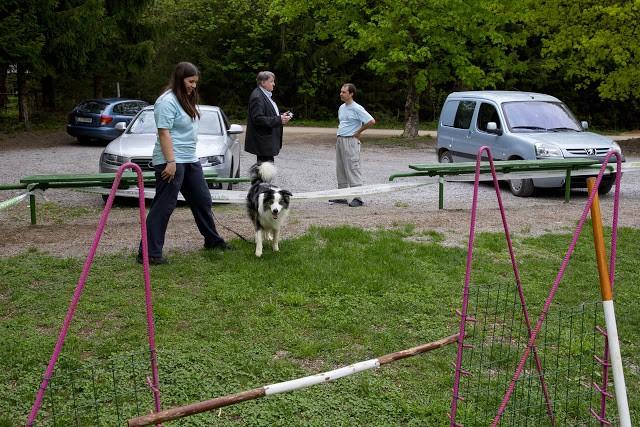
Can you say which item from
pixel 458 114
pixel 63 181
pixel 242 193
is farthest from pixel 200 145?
pixel 458 114

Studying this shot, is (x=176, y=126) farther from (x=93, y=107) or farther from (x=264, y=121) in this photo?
(x=93, y=107)

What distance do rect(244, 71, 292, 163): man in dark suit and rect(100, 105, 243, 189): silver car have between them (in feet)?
6.84

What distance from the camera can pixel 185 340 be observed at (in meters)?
4.88

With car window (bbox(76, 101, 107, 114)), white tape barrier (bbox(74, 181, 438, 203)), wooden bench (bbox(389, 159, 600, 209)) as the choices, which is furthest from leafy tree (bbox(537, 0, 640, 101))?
car window (bbox(76, 101, 107, 114))

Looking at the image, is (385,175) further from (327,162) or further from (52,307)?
(52,307)

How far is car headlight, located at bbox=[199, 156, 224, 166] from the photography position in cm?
1049

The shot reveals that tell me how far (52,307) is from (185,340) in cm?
133

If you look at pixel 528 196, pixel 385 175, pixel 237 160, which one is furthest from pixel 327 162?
pixel 528 196

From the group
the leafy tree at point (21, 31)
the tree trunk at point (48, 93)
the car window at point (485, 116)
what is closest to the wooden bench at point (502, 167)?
the car window at point (485, 116)

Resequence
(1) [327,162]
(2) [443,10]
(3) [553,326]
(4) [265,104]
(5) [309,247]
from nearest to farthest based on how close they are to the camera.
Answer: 1. (3) [553,326]
2. (5) [309,247]
3. (4) [265,104]
4. (1) [327,162]
5. (2) [443,10]

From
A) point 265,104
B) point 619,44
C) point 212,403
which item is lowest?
point 212,403

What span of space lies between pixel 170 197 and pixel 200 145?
4360mm

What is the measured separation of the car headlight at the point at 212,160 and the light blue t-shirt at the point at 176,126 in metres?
3.77

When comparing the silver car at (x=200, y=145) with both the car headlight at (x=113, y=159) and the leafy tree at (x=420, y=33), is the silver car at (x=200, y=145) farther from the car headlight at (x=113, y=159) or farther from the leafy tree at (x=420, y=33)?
the leafy tree at (x=420, y=33)
